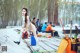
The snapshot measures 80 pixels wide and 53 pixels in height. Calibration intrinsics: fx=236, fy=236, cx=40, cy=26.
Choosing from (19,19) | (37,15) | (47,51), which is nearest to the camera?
A: (47,51)

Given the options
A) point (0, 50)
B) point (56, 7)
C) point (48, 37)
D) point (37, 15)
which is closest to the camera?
point (0, 50)

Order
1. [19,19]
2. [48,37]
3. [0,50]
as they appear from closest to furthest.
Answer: [0,50] → [19,19] → [48,37]

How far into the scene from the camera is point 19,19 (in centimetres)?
488

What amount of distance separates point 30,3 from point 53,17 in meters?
0.72

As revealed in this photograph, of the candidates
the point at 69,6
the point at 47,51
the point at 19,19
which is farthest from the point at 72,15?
the point at 47,51

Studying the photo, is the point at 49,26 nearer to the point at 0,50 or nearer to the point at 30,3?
the point at 30,3

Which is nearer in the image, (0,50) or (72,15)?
(0,50)

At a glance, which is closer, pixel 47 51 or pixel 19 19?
pixel 47 51

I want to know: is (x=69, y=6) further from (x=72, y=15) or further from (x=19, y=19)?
(x=19, y=19)

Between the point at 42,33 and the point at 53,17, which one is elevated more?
the point at 53,17

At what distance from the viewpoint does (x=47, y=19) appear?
18.3 ft

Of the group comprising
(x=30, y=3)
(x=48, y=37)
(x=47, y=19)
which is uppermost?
(x=30, y=3)

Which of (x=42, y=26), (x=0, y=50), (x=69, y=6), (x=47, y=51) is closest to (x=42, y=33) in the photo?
(x=42, y=26)

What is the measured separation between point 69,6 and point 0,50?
2.73 meters
